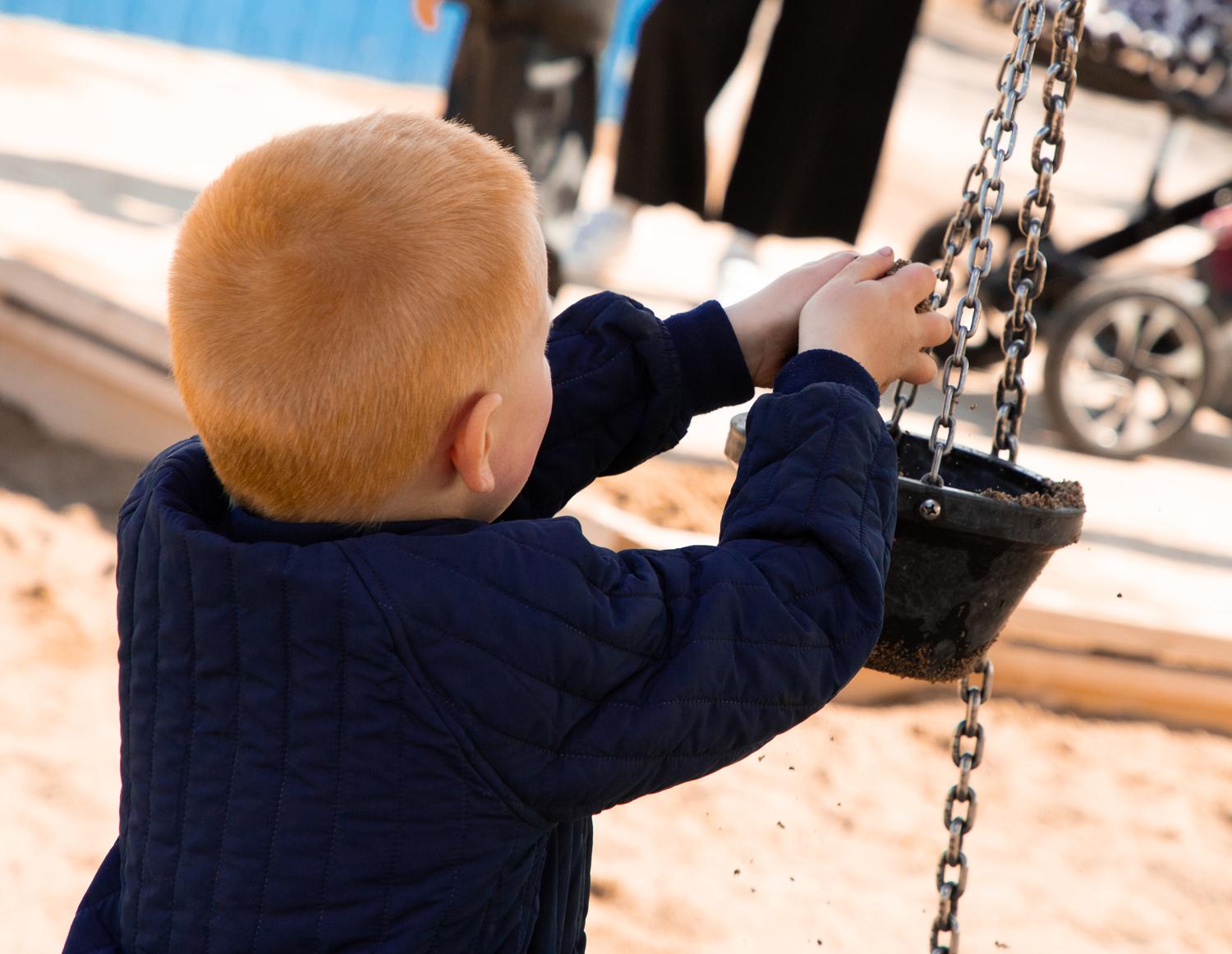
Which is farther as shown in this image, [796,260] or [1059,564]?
[796,260]

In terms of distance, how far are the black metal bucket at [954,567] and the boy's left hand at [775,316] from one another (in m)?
0.06

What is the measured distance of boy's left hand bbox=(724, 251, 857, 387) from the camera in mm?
1344

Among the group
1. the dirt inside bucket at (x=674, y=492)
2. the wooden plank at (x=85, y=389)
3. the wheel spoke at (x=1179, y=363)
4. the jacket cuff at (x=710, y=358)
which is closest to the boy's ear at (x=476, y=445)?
the jacket cuff at (x=710, y=358)

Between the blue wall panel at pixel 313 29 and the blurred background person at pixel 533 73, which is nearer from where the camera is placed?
the blurred background person at pixel 533 73

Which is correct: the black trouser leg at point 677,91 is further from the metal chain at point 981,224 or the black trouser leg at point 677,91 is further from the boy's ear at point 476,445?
the boy's ear at point 476,445

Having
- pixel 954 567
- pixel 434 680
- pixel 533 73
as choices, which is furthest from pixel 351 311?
pixel 533 73

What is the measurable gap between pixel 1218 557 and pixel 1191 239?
19.1 feet

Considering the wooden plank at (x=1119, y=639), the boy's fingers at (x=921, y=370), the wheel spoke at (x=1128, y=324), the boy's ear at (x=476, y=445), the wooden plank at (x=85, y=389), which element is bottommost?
the wooden plank at (x=85, y=389)

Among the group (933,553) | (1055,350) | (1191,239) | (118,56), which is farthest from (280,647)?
(1191,239)

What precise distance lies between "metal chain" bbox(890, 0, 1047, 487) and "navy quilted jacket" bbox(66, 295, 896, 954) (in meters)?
0.29

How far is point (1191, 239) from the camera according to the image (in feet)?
29.3

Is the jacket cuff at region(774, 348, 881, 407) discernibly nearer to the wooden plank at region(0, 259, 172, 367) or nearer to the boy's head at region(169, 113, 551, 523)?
the boy's head at region(169, 113, 551, 523)

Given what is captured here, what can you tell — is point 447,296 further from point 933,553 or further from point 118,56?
point 118,56

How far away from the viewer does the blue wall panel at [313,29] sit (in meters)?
8.55
